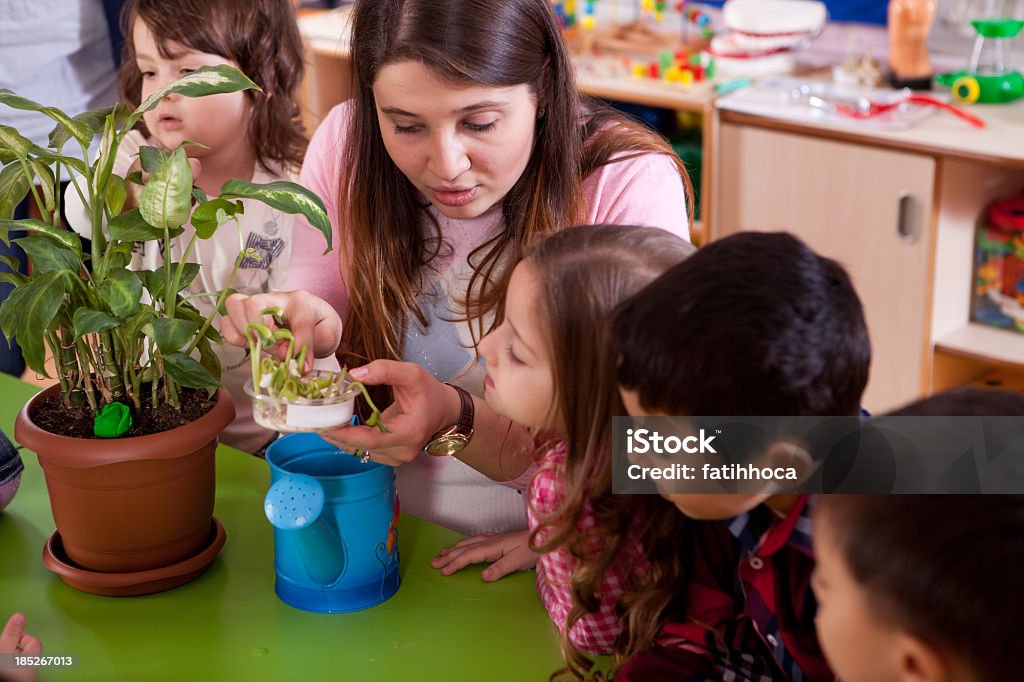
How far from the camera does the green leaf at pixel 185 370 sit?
111cm

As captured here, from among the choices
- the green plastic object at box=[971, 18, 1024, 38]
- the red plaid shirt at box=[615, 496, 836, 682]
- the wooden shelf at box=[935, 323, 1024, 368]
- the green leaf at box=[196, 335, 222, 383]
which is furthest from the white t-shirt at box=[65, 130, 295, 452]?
the green plastic object at box=[971, 18, 1024, 38]

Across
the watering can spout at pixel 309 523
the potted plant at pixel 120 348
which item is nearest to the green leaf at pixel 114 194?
the potted plant at pixel 120 348

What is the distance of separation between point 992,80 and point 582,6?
1318 millimetres

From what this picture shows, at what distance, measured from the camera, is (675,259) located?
991 mm

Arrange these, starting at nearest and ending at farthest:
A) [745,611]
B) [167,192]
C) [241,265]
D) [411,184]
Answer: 1. [745,611]
2. [167,192]
3. [411,184]
4. [241,265]

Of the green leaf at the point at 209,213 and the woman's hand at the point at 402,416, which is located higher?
the green leaf at the point at 209,213

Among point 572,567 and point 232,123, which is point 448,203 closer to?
point 572,567

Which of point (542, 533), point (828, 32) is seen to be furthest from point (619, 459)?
point (828, 32)

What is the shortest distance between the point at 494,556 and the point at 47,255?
53cm

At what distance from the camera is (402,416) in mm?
1153

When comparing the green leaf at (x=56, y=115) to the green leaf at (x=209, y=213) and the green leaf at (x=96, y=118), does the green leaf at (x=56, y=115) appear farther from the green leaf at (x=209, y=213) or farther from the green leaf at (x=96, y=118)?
the green leaf at (x=209, y=213)

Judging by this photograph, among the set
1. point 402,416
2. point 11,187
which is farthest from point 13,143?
point 402,416

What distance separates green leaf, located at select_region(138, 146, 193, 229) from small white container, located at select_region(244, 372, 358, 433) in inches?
7.9

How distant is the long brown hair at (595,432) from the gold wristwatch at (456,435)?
0.83 ft
